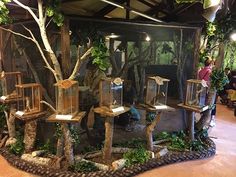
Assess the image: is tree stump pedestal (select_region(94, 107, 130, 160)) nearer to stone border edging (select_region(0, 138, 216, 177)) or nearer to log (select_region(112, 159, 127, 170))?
log (select_region(112, 159, 127, 170))

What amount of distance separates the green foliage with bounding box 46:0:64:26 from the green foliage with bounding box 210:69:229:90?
2.79 metres

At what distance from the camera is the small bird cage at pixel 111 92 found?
3.28 m

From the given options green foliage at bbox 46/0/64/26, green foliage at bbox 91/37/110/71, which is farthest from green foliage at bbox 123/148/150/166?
green foliage at bbox 46/0/64/26

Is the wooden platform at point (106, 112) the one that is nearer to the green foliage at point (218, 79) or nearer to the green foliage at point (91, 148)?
the green foliage at point (91, 148)

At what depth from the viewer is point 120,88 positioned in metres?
3.42

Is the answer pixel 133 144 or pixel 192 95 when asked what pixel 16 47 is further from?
pixel 192 95

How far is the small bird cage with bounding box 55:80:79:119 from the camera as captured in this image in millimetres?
3068

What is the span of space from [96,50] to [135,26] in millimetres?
1049

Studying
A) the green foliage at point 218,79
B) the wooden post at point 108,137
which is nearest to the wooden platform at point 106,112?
the wooden post at point 108,137

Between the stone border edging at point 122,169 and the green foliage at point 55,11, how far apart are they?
6.36 feet

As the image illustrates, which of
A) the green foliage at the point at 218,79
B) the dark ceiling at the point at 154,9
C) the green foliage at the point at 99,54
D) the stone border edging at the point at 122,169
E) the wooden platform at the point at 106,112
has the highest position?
the dark ceiling at the point at 154,9

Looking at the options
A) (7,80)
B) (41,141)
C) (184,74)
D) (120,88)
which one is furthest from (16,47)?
(184,74)

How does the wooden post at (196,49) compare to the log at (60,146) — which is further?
the wooden post at (196,49)

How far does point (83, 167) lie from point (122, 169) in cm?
54
